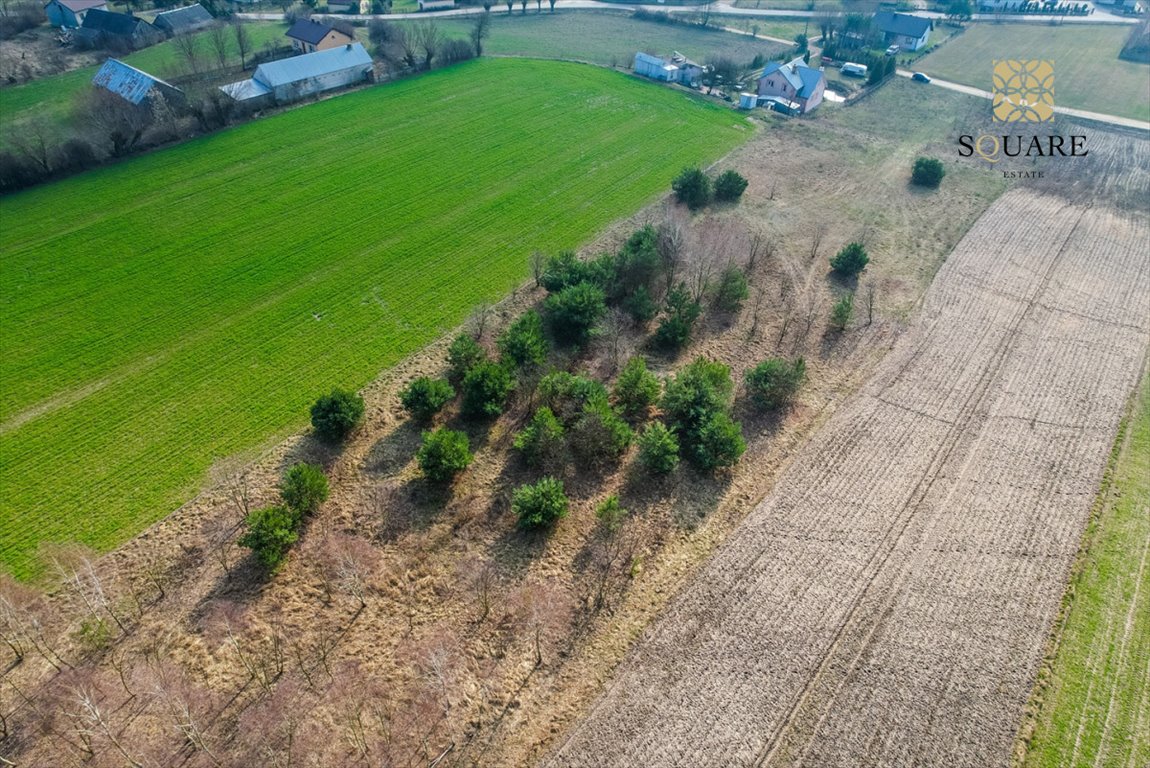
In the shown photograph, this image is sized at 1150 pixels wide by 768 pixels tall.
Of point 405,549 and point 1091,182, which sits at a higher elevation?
point 1091,182

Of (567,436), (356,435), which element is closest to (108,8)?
(356,435)

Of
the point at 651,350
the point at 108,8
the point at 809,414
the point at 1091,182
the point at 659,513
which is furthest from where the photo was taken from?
the point at 108,8

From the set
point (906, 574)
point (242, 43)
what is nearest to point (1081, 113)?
point (906, 574)

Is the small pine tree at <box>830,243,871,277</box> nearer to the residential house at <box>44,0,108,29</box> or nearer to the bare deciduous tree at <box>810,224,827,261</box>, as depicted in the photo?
the bare deciduous tree at <box>810,224,827,261</box>

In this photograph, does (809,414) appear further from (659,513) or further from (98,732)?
(98,732)

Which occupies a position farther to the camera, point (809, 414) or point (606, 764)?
point (809, 414)

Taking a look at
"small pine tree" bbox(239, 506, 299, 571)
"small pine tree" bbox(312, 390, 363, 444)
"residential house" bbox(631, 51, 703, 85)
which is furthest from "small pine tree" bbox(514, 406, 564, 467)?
"residential house" bbox(631, 51, 703, 85)
